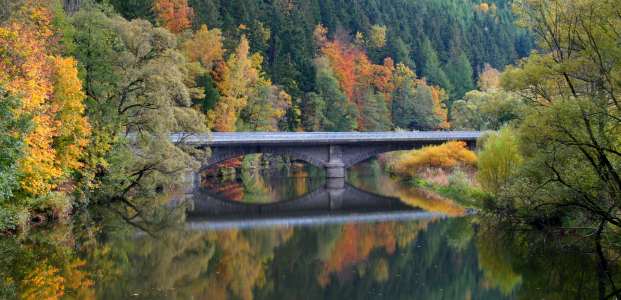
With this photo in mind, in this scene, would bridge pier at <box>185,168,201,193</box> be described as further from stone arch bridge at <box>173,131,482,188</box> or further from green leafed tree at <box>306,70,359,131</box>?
green leafed tree at <box>306,70,359,131</box>

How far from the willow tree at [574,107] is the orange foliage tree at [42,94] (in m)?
17.1

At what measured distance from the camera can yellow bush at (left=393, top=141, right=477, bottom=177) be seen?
40500 mm

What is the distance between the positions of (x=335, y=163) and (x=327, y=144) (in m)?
1.88

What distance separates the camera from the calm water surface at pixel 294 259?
1364cm

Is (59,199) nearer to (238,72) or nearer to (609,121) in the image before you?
(609,121)

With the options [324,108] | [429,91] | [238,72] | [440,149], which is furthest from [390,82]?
[440,149]

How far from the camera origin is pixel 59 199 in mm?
21875

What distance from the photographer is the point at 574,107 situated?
47.6ft

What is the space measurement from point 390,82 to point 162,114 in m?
63.6

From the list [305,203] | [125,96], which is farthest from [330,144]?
[125,96]

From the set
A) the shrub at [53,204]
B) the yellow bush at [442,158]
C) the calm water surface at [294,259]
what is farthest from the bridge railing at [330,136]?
the shrub at [53,204]

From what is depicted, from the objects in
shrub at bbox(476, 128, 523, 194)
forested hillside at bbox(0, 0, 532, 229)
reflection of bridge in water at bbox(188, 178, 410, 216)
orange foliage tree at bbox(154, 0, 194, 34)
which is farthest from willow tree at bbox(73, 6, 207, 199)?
orange foliage tree at bbox(154, 0, 194, 34)

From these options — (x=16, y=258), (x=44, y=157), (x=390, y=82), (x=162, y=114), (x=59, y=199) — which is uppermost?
(x=390, y=82)

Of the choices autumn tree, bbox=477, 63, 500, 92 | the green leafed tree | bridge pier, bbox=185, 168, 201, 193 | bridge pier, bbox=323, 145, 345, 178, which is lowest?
bridge pier, bbox=185, 168, 201, 193
